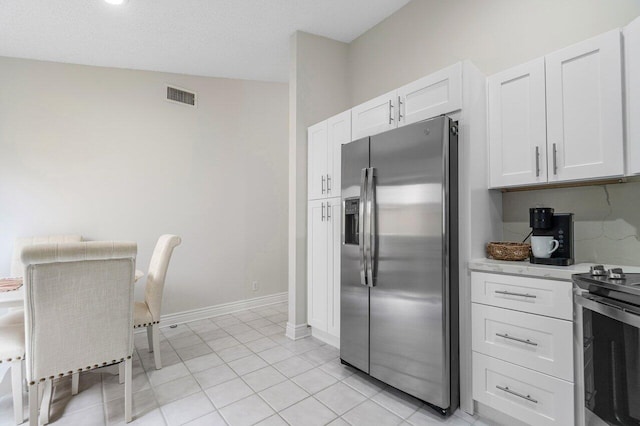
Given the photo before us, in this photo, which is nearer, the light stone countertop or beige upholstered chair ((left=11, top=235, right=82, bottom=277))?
the light stone countertop

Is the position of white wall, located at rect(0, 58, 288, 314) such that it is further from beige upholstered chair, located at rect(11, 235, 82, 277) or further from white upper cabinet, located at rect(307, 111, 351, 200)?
white upper cabinet, located at rect(307, 111, 351, 200)

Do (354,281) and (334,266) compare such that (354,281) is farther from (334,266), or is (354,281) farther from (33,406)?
(33,406)

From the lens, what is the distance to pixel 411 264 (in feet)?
6.39

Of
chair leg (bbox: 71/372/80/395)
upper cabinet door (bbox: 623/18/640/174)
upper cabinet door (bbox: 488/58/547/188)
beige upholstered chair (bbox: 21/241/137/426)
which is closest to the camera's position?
upper cabinet door (bbox: 623/18/640/174)

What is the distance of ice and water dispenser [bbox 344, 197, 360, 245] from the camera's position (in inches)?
94.1

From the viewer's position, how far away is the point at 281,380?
2.31 metres

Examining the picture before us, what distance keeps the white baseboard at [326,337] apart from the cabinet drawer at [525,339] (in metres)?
1.29

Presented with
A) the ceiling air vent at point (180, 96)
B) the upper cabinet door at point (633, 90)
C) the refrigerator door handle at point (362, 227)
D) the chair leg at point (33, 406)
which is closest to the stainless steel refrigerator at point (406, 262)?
the refrigerator door handle at point (362, 227)

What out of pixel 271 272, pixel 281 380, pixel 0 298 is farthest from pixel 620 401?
pixel 271 272

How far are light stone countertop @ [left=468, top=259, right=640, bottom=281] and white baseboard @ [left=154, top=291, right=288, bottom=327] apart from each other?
10.1ft

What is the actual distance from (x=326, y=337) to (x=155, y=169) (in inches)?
105

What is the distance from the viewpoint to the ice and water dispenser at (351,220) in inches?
94.1

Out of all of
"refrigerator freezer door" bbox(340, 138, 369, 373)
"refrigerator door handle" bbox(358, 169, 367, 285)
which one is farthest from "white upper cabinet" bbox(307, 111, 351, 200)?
"refrigerator door handle" bbox(358, 169, 367, 285)

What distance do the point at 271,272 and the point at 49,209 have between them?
255 cm
